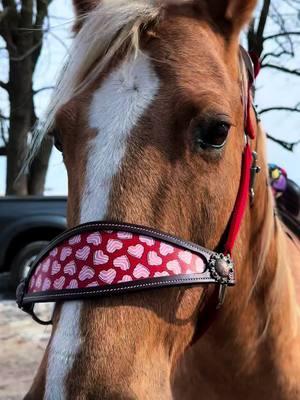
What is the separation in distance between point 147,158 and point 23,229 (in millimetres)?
6827

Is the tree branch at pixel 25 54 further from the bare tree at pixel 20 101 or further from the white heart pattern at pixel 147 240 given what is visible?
the white heart pattern at pixel 147 240

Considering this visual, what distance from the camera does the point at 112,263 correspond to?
1440 millimetres

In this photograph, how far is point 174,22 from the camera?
1.76 meters

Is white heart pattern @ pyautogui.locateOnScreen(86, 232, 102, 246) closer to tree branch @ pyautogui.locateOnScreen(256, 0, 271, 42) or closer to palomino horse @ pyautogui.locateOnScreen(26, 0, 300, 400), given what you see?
palomino horse @ pyautogui.locateOnScreen(26, 0, 300, 400)

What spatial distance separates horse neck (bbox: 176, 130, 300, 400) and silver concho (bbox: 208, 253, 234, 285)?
39 cm

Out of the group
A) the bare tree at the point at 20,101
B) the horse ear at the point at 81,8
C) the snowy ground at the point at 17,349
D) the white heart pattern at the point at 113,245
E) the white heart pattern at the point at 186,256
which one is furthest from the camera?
the bare tree at the point at 20,101

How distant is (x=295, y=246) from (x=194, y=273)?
169cm

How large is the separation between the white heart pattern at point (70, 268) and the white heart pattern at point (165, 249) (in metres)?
0.24

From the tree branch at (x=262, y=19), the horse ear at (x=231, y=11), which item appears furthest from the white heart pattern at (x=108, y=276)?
the tree branch at (x=262, y=19)

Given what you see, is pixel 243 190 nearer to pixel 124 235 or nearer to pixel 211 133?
pixel 211 133

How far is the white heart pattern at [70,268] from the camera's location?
4.76 ft

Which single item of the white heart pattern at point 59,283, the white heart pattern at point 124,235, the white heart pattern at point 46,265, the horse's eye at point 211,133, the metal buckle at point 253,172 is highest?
the horse's eye at point 211,133

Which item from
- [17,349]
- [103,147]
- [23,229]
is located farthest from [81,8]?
[23,229]

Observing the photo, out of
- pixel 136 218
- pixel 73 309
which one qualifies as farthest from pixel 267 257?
pixel 73 309
